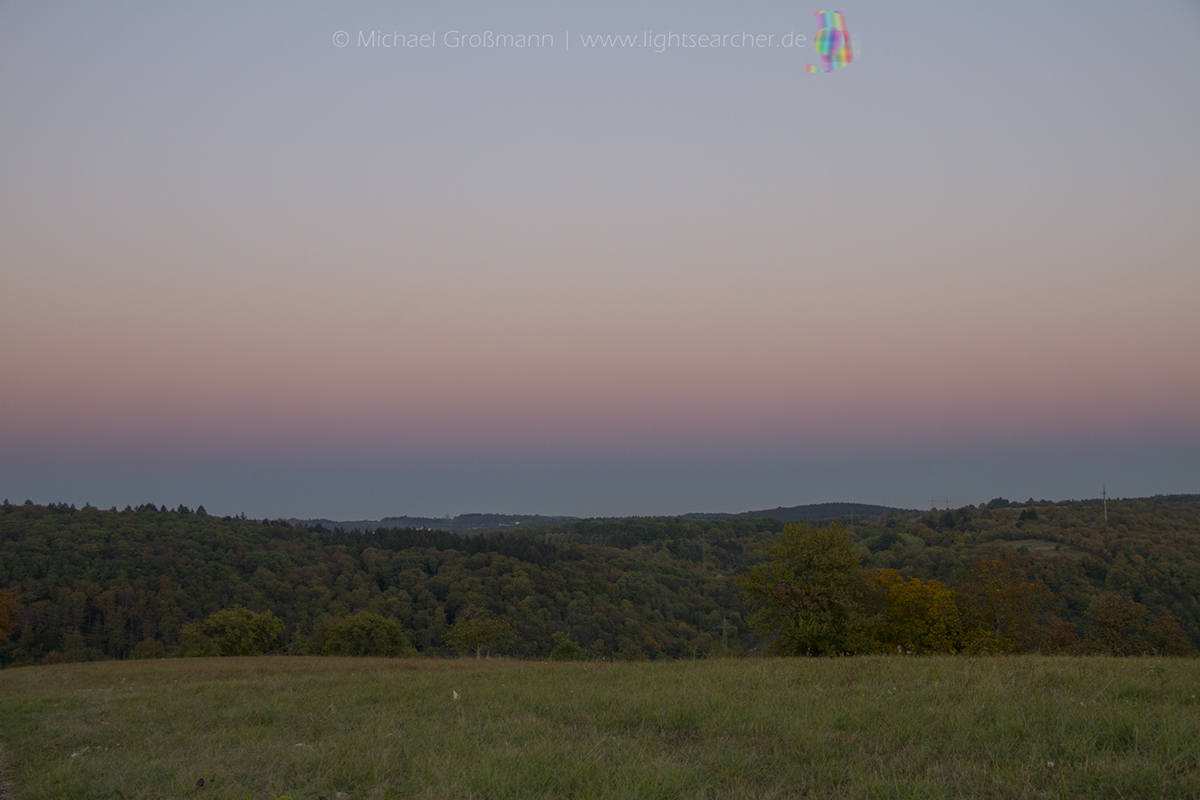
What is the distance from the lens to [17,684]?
70.6 ft

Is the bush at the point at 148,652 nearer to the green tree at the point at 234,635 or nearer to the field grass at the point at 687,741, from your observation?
the green tree at the point at 234,635

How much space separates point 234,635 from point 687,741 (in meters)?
58.4

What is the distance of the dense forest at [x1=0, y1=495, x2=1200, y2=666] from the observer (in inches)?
2901

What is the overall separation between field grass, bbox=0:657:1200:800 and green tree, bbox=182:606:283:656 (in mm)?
48429

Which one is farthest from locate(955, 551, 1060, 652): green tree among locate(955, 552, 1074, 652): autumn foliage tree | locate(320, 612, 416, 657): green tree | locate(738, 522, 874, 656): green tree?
locate(320, 612, 416, 657): green tree

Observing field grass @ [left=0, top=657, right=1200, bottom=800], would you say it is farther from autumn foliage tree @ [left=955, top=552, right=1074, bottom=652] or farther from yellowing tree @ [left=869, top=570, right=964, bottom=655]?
autumn foliage tree @ [left=955, top=552, right=1074, bottom=652]

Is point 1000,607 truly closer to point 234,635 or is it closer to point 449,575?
point 234,635

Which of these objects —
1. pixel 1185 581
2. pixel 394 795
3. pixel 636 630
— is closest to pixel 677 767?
pixel 394 795

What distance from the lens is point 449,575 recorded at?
108375 millimetres

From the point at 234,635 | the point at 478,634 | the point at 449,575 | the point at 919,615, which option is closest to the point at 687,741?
the point at 919,615

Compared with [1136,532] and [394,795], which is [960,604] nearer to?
[394,795]

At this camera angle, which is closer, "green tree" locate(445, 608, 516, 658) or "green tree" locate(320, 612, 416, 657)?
"green tree" locate(320, 612, 416, 657)

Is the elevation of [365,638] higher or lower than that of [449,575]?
higher

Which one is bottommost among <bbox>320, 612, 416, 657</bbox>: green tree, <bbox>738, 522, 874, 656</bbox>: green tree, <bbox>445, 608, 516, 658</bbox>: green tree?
<bbox>445, 608, 516, 658</bbox>: green tree
